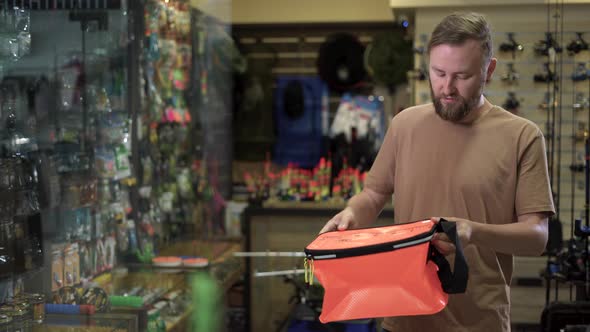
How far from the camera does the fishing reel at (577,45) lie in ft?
15.4

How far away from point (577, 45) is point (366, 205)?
294cm

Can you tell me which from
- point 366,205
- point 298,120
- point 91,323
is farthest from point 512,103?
point 366,205

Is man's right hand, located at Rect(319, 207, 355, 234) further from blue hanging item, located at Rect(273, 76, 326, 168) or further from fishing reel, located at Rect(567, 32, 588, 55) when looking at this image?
blue hanging item, located at Rect(273, 76, 326, 168)

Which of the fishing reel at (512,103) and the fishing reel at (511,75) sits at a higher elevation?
the fishing reel at (511,75)

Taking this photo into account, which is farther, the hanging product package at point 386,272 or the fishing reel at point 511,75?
the fishing reel at point 511,75

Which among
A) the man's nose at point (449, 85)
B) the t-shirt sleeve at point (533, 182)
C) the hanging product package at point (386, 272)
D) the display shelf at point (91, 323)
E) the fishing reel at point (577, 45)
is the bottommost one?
the display shelf at point (91, 323)

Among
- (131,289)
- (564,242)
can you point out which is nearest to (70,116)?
(131,289)

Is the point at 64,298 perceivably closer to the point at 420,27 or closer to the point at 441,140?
the point at 441,140

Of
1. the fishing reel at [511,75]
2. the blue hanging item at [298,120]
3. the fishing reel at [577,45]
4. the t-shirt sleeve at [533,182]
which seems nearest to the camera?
the t-shirt sleeve at [533,182]

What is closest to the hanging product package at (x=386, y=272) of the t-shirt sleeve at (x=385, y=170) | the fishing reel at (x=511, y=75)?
the t-shirt sleeve at (x=385, y=170)

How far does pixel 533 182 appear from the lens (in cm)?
211

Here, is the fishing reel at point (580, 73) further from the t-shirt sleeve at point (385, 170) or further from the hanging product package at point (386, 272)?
the hanging product package at point (386, 272)

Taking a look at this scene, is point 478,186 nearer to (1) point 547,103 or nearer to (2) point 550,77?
(2) point 550,77

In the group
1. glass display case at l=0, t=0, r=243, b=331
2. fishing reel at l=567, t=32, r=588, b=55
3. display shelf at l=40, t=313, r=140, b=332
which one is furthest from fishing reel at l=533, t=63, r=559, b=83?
display shelf at l=40, t=313, r=140, b=332
